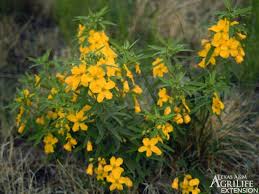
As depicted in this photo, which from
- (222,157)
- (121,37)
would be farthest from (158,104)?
(121,37)

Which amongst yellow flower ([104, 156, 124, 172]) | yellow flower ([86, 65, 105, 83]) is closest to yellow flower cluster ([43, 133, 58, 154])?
yellow flower ([104, 156, 124, 172])

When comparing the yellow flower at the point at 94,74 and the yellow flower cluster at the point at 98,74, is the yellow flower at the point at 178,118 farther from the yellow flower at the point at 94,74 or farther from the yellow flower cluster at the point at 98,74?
the yellow flower at the point at 94,74

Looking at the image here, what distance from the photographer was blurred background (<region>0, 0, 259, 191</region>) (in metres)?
3.46

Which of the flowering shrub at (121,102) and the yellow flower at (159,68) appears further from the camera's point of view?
the yellow flower at (159,68)

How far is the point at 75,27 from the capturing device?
154 inches

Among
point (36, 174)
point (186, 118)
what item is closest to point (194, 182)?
point (186, 118)

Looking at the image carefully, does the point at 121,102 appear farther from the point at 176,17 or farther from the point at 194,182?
the point at 176,17

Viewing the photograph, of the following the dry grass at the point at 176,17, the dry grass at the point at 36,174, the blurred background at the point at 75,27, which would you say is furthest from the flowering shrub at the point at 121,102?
the dry grass at the point at 176,17

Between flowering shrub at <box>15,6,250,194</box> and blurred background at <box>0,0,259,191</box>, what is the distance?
62 cm

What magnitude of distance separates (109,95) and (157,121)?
1.03 feet

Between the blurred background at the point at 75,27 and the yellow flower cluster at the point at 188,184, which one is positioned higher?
the blurred background at the point at 75,27

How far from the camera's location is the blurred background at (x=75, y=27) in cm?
346

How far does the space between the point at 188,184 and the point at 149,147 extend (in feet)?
1.36

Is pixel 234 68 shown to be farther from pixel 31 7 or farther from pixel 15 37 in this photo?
pixel 31 7
